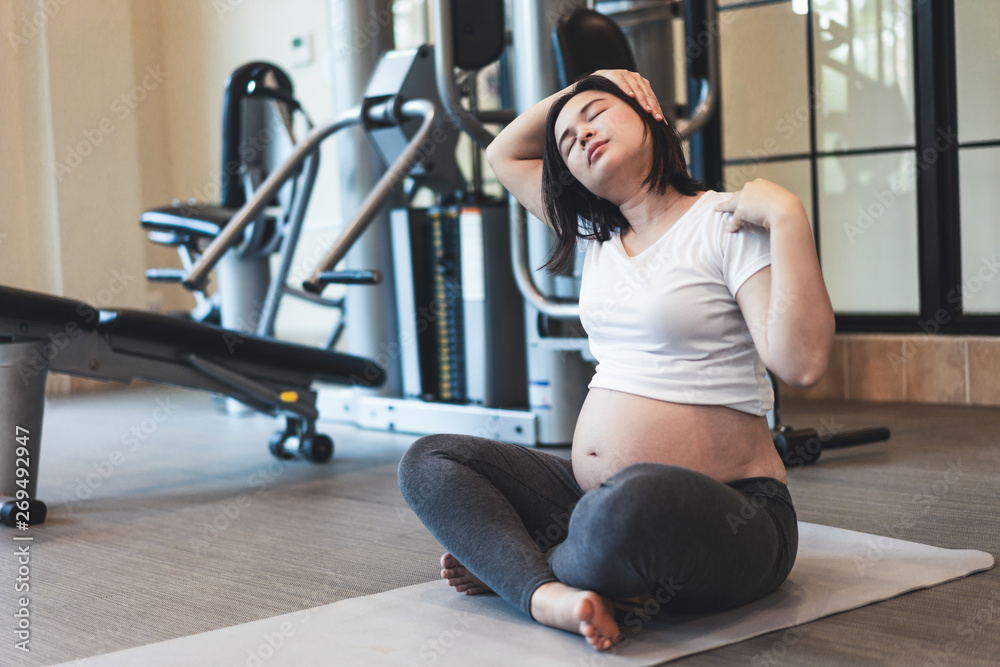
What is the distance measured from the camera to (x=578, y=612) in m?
1.20

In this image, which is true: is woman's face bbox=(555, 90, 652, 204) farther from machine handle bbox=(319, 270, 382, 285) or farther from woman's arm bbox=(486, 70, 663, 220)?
machine handle bbox=(319, 270, 382, 285)

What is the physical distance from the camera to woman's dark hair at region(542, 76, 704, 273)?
133 centimetres

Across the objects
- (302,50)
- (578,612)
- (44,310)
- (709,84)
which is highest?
(302,50)

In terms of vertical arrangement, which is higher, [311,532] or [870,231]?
[870,231]

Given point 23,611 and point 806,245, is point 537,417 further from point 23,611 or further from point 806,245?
point 806,245

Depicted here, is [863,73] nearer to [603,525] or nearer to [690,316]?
[690,316]

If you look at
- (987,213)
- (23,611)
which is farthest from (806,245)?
(987,213)

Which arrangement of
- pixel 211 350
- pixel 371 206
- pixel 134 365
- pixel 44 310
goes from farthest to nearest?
1. pixel 371 206
2. pixel 211 350
3. pixel 134 365
4. pixel 44 310

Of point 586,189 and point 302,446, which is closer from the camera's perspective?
point 586,189

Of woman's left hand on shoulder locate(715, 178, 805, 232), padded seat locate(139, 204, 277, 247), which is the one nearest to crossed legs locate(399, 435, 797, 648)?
woman's left hand on shoulder locate(715, 178, 805, 232)

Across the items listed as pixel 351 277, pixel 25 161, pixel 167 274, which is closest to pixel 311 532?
pixel 351 277

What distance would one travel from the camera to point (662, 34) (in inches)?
113

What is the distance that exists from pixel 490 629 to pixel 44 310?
54.8 inches

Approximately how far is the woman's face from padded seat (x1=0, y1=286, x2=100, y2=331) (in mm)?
1382
